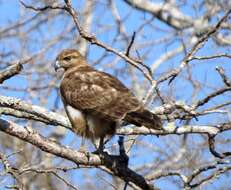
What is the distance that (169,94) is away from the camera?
650 cm

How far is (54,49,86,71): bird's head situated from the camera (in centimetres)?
830

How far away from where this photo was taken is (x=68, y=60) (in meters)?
8.35

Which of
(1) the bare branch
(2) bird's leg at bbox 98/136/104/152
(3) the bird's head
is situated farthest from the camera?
(3) the bird's head

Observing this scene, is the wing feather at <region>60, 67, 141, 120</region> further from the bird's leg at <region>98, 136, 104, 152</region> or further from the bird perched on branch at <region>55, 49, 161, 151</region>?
the bird's leg at <region>98, 136, 104, 152</region>

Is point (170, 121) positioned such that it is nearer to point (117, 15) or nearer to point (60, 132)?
point (117, 15)

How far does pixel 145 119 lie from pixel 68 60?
2644 mm

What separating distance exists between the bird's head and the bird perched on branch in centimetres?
72

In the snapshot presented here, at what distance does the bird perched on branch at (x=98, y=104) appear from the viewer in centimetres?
632

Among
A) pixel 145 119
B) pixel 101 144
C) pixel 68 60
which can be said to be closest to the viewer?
pixel 145 119

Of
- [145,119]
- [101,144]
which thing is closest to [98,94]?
[101,144]

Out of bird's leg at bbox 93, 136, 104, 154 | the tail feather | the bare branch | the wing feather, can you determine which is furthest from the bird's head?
the bare branch

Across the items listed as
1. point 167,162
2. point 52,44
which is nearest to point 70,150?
point 167,162

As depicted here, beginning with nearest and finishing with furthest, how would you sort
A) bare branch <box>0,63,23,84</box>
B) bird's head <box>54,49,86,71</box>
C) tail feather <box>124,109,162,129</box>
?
bare branch <box>0,63,23,84</box>, tail feather <box>124,109,162,129</box>, bird's head <box>54,49,86,71</box>

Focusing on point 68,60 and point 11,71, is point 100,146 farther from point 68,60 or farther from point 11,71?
point 68,60
